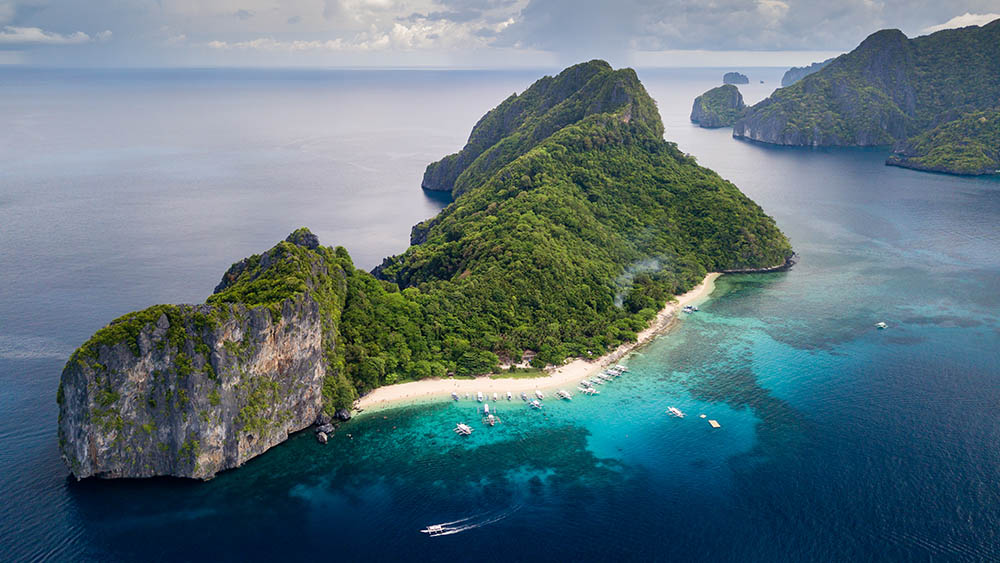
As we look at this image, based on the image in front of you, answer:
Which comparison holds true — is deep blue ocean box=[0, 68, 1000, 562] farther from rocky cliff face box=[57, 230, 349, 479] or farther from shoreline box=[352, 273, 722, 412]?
rocky cliff face box=[57, 230, 349, 479]

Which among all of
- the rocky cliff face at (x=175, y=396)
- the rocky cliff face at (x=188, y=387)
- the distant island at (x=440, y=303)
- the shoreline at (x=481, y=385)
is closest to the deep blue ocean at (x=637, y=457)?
the rocky cliff face at (x=175, y=396)

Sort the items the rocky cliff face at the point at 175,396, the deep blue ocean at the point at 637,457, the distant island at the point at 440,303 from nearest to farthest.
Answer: the deep blue ocean at the point at 637,457 < the rocky cliff face at the point at 175,396 < the distant island at the point at 440,303

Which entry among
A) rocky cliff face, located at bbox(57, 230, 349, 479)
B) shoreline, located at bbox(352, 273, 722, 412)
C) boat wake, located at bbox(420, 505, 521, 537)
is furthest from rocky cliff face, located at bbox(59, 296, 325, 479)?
boat wake, located at bbox(420, 505, 521, 537)

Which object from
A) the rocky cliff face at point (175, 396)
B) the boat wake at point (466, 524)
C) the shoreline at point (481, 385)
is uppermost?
the rocky cliff face at point (175, 396)

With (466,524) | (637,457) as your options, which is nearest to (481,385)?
(637,457)

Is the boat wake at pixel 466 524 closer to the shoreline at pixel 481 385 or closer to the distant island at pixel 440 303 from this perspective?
the distant island at pixel 440 303

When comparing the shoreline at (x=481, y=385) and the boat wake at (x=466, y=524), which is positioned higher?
the shoreline at (x=481, y=385)

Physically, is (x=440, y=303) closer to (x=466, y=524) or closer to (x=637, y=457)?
(x=637, y=457)
